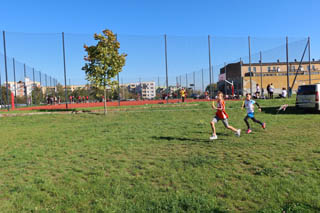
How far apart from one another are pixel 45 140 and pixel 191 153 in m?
5.55

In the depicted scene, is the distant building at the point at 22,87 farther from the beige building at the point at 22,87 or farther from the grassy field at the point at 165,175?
the grassy field at the point at 165,175

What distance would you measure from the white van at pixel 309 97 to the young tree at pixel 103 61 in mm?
12120

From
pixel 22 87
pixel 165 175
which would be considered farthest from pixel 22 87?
pixel 165 175

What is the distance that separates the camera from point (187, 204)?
3531 mm

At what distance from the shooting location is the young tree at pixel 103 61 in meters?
17.1

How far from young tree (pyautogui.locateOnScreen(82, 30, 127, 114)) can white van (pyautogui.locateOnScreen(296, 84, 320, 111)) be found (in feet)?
39.8

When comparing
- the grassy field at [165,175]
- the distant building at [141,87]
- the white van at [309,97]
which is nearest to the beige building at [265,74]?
the white van at [309,97]

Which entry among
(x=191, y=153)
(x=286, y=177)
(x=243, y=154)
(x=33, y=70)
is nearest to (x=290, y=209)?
(x=286, y=177)

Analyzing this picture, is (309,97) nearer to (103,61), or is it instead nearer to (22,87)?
(103,61)

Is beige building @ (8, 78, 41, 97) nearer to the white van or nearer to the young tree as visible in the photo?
the young tree

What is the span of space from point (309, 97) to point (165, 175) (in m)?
13.5

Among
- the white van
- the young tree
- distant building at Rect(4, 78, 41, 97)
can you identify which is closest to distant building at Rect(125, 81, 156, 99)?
distant building at Rect(4, 78, 41, 97)

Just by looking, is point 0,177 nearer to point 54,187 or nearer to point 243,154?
point 54,187

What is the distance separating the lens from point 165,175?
4.68m
